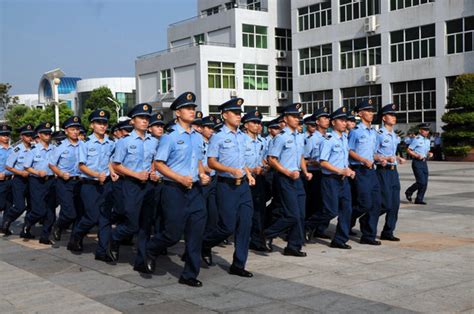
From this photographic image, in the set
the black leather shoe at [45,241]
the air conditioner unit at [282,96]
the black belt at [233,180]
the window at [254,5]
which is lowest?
the black leather shoe at [45,241]

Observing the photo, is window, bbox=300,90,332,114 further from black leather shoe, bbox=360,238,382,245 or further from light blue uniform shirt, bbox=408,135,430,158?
black leather shoe, bbox=360,238,382,245

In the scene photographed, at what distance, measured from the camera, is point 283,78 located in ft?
164

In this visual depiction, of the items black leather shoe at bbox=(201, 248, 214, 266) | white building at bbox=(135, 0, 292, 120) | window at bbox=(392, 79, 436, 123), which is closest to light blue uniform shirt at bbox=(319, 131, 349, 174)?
black leather shoe at bbox=(201, 248, 214, 266)

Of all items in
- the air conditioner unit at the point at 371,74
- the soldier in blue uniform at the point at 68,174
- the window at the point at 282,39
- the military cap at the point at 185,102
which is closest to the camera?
the military cap at the point at 185,102

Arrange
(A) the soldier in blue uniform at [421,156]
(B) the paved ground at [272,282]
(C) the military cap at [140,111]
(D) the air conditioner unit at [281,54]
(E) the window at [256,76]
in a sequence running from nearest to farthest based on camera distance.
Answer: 1. (B) the paved ground at [272,282]
2. (C) the military cap at [140,111]
3. (A) the soldier in blue uniform at [421,156]
4. (E) the window at [256,76]
5. (D) the air conditioner unit at [281,54]

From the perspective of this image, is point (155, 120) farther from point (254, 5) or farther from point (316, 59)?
point (254, 5)

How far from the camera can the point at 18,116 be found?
2709 inches

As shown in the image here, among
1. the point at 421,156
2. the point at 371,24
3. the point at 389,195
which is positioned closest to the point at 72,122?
the point at 389,195

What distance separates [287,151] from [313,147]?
1509 mm

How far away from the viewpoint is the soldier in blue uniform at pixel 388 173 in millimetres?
8570

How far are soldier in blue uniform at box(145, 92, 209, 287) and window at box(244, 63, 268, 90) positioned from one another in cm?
4134

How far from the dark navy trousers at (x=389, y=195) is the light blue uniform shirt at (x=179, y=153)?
10.8 feet

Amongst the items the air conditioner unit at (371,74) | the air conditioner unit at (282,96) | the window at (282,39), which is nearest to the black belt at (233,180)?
the air conditioner unit at (371,74)

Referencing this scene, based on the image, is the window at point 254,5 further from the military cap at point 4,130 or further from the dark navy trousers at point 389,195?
the dark navy trousers at point 389,195
